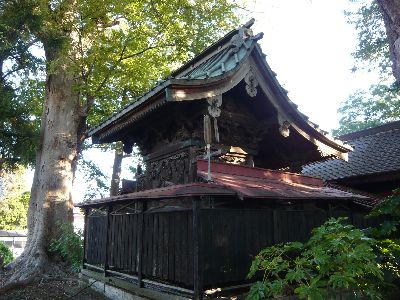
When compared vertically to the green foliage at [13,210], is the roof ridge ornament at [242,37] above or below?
above

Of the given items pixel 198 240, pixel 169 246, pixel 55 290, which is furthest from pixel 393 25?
pixel 55 290

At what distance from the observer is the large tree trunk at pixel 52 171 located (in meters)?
10.3

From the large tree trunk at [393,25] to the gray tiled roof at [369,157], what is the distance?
4841mm

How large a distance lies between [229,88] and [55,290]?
6717mm

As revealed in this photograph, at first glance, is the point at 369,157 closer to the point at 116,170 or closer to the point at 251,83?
the point at 251,83

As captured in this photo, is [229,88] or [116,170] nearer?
[229,88]

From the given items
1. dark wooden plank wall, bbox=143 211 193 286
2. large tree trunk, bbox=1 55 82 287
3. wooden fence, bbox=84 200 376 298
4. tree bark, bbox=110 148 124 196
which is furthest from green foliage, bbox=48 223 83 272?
tree bark, bbox=110 148 124 196

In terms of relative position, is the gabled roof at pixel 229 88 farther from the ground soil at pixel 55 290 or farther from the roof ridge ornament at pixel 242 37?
the ground soil at pixel 55 290

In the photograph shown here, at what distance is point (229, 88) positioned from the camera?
638 centimetres

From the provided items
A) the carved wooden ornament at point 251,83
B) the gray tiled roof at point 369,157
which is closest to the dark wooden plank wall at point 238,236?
the carved wooden ornament at point 251,83

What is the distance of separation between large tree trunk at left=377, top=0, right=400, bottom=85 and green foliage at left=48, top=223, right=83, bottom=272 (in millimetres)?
9505

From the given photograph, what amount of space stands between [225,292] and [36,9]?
9.76 meters

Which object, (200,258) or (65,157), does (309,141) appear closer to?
(200,258)

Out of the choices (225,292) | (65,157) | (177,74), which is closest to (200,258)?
(225,292)
